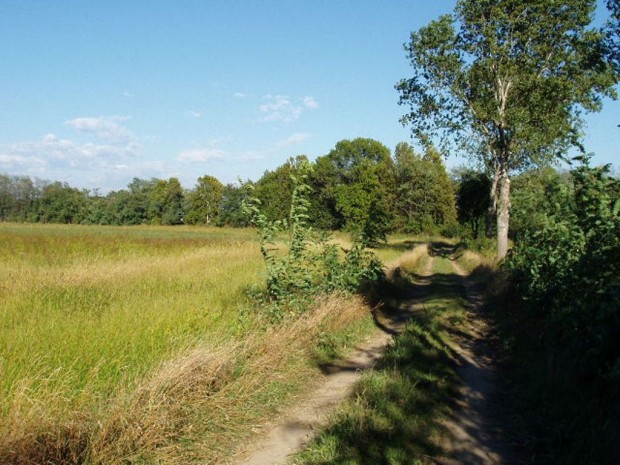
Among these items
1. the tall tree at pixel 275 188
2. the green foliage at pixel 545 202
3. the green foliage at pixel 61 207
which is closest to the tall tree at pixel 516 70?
the green foliage at pixel 545 202

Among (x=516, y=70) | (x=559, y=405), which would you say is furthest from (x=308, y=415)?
(x=516, y=70)

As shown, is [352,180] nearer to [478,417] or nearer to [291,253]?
[291,253]

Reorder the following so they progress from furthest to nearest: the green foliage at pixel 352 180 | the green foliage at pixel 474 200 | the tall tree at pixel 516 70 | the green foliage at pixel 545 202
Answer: the green foliage at pixel 352 180 < the green foliage at pixel 474 200 < the tall tree at pixel 516 70 < the green foliage at pixel 545 202

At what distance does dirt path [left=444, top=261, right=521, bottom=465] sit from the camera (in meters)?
4.77

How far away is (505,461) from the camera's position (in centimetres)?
464

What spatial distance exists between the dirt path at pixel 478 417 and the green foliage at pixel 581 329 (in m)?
0.46

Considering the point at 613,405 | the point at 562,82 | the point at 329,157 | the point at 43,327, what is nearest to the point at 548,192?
the point at 613,405

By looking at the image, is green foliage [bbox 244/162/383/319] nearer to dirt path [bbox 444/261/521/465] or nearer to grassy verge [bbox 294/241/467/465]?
grassy verge [bbox 294/241/467/465]

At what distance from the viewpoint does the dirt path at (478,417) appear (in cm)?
477

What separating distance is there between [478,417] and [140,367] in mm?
3959

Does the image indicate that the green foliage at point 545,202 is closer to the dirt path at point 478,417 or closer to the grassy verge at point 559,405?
the grassy verge at point 559,405

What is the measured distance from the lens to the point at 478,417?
226 inches

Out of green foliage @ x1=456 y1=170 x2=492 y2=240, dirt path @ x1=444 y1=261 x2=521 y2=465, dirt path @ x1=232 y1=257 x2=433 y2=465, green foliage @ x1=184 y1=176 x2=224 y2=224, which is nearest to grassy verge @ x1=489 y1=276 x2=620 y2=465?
dirt path @ x1=444 y1=261 x2=521 y2=465

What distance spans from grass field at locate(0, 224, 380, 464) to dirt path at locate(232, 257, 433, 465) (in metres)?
0.25
